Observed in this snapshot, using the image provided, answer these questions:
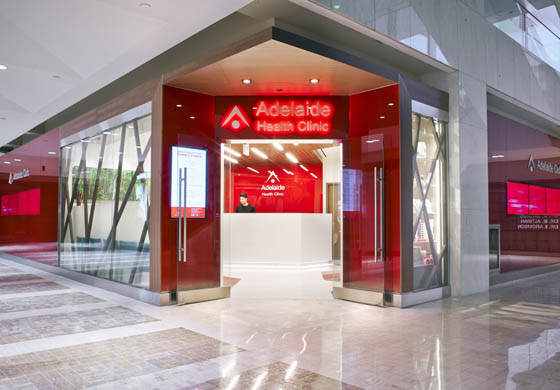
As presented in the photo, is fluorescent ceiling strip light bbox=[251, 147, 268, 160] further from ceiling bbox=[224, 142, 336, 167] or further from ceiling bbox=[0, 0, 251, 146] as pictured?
ceiling bbox=[0, 0, 251, 146]

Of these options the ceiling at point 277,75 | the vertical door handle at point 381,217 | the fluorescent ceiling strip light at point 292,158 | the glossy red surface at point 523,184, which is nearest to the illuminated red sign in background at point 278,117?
the ceiling at point 277,75

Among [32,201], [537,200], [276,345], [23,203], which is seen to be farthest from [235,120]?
[23,203]

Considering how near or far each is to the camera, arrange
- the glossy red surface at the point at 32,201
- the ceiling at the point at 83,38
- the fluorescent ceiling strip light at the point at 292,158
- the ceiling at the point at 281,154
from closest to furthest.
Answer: the ceiling at the point at 83,38, the glossy red surface at the point at 32,201, the ceiling at the point at 281,154, the fluorescent ceiling strip light at the point at 292,158

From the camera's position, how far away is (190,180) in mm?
6223

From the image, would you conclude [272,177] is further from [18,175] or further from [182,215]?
[182,215]

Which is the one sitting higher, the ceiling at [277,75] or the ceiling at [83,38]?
the ceiling at [83,38]

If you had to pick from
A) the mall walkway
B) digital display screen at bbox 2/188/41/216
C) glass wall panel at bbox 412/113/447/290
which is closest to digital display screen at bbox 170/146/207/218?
the mall walkway

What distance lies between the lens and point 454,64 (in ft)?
22.9

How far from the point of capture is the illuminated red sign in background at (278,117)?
255 inches

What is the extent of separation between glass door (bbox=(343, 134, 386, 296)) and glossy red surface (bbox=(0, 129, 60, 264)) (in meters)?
6.67

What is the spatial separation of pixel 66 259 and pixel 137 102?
168 inches

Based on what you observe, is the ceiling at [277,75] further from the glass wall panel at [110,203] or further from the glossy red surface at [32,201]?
the glossy red surface at [32,201]

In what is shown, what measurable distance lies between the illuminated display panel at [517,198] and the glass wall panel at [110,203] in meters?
6.89

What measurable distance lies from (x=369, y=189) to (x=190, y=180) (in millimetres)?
2549
